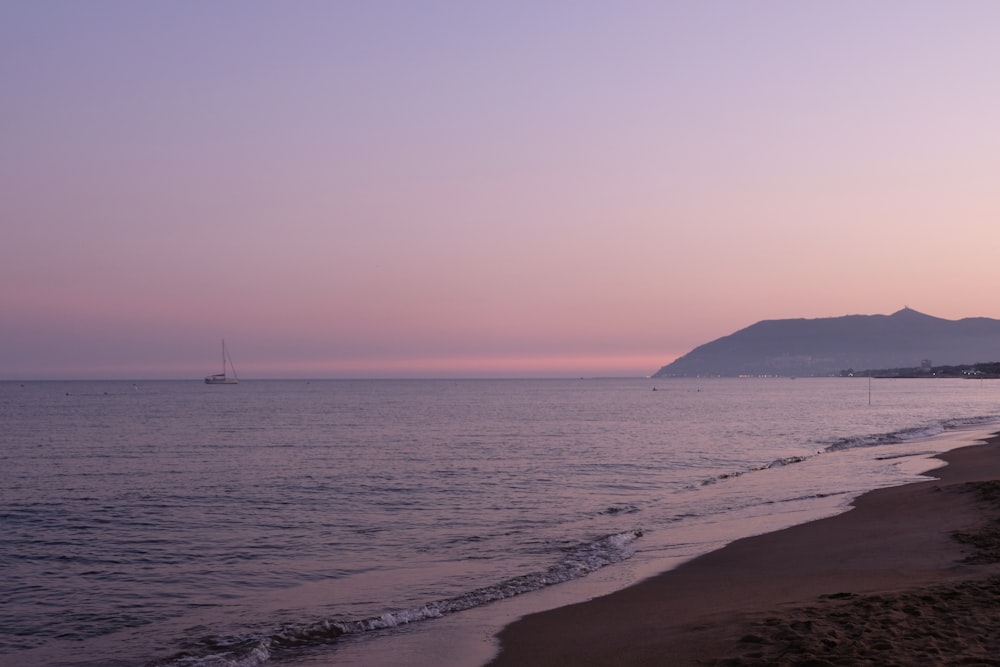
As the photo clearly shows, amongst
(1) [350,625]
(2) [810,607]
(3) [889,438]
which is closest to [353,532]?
(1) [350,625]

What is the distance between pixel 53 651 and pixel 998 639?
39.1 ft

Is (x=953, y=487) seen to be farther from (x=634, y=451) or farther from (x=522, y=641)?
(x=634, y=451)

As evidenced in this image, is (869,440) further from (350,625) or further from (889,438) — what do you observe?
(350,625)

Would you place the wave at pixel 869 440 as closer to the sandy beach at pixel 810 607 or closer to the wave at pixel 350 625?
the sandy beach at pixel 810 607

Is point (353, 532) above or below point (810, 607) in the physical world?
below

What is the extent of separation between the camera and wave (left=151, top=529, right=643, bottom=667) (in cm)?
1146

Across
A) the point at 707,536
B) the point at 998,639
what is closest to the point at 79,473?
the point at 707,536

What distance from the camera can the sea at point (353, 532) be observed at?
12.6 meters

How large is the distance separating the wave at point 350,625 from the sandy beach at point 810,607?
5.21 ft

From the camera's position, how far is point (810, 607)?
1109cm

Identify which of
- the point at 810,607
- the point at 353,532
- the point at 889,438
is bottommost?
the point at 889,438

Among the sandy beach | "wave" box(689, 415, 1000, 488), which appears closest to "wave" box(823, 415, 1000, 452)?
"wave" box(689, 415, 1000, 488)

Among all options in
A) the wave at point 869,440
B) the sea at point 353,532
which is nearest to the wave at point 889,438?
the wave at point 869,440

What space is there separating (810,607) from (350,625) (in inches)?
258
